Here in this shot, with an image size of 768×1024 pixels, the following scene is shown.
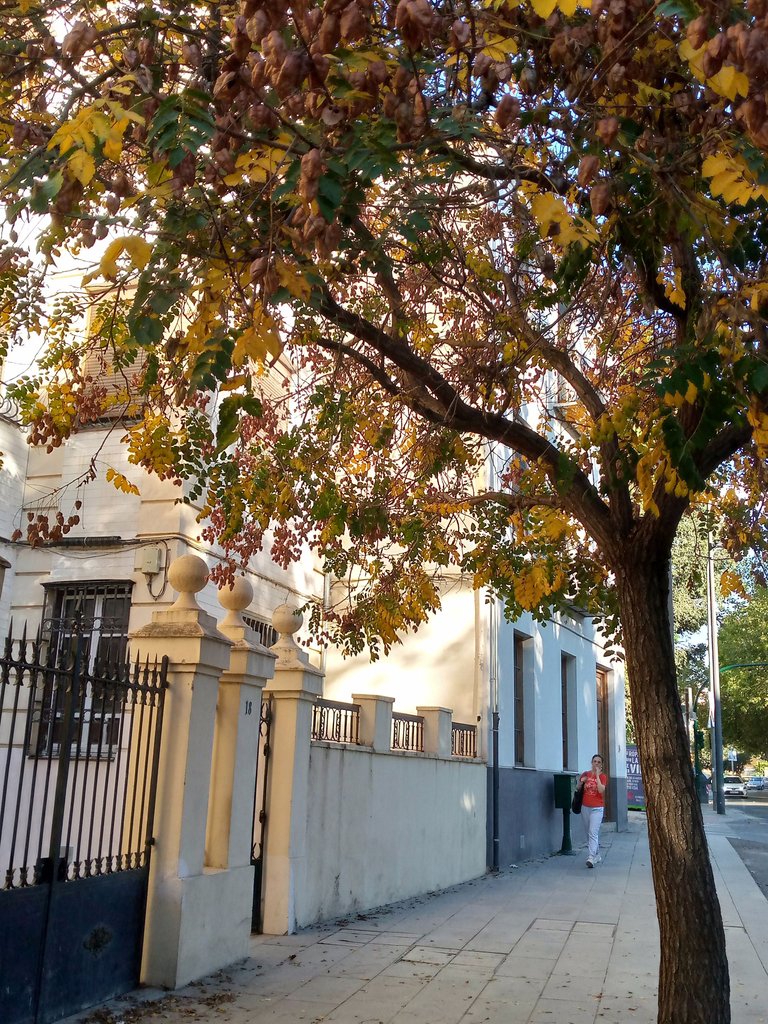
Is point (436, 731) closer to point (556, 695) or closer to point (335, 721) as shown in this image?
point (335, 721)

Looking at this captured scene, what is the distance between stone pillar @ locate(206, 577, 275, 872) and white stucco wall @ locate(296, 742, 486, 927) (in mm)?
1516

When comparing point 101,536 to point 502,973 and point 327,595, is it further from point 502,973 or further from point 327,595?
point 502,973

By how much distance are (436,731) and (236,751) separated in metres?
5.51

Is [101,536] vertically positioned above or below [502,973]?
above

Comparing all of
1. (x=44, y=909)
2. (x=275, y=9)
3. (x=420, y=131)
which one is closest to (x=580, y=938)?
(x=44, y=909)

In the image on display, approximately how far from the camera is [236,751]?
7.91 m

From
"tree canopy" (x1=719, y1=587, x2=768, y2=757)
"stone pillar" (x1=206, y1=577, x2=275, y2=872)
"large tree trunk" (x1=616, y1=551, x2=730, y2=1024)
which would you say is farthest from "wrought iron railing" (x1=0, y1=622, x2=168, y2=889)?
"tree canopy" (x1=719, y1=587, x2=768, y2=757)

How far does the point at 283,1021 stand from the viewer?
6191mm

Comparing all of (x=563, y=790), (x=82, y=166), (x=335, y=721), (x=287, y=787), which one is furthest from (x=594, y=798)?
(x=82, y=166)

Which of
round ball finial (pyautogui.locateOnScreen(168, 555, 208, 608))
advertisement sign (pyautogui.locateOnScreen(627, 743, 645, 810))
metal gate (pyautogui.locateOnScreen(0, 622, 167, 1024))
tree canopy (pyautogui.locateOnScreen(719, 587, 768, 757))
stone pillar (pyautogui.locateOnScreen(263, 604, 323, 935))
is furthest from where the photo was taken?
tree canopy (pyautogui.locateOnScreen(719, 587, 768, 757))

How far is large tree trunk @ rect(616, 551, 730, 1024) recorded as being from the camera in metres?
5.55

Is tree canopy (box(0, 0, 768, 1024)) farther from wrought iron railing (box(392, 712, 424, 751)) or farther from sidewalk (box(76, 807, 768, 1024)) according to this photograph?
wrought iron railing (box(392, 712, 424, 751))

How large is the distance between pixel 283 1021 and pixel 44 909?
1685 mm

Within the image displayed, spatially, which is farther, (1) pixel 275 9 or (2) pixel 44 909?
(2) pixel 44 909
